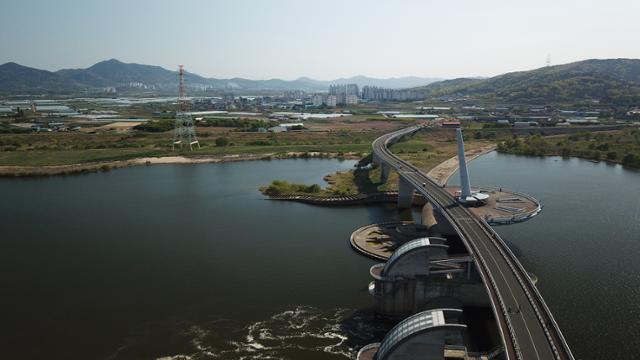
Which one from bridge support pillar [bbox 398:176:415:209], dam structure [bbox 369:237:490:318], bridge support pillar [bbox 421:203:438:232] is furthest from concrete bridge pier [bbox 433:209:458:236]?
bridge support pillar [bbox 398:176:415:209]

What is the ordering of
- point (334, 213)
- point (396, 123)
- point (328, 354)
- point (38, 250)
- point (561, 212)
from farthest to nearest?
point (396, 123) → point (334, 213) → point (561, 212) → point (38, 250) → point (328, 354)

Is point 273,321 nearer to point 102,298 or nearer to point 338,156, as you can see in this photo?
point 102,298

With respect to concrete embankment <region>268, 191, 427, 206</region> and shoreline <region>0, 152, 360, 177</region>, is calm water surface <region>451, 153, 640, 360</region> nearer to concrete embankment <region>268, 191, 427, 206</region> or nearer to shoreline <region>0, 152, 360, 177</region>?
concrete embankment <region>268, 191, 427, 206</region>

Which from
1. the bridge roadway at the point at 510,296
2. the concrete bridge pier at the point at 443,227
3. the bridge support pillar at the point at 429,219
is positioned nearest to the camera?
the bridge roadway at the point at 510,296

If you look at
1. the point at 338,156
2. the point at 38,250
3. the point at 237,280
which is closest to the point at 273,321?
the point at 237,280

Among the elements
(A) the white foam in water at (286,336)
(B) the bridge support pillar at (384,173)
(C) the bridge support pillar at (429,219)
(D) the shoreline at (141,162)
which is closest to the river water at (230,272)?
(A) the white foam in water at (286,336)

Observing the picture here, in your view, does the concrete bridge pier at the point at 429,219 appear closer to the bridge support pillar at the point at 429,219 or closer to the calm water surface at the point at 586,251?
the bridge support pillar at the point at 429,219
